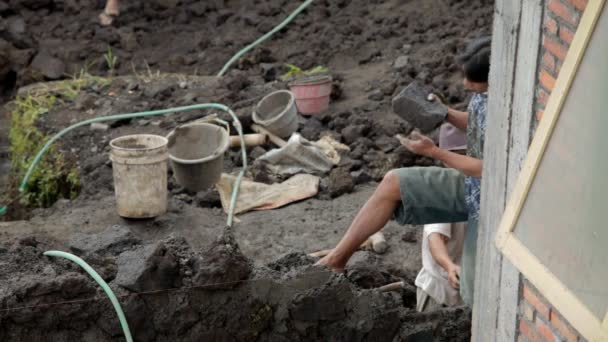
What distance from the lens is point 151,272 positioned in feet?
15.3

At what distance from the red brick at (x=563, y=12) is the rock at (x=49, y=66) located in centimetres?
896

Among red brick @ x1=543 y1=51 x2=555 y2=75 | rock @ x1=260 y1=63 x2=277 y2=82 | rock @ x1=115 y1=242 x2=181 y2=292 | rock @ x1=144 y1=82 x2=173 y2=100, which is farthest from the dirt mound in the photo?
rock @ x1=260 y1=63 x2=277 y2=82

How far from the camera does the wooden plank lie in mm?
4223

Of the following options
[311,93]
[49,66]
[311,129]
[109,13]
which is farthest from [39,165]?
[109,13]

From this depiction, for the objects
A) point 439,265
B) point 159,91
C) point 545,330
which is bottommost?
point 159,91

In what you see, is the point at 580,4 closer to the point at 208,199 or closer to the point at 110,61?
the point at 208,199

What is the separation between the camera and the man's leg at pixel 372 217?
18.1 feet

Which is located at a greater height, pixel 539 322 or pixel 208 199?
pixel 539 322

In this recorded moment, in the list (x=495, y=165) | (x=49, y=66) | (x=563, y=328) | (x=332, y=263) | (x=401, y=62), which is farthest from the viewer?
(x=49, y=66)

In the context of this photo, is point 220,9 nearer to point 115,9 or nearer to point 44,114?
point 115,9

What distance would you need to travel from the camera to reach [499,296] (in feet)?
14.5

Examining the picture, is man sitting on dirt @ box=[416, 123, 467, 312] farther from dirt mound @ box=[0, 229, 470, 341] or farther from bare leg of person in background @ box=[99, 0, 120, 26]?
bare leg of person in background @ box=[99, 0, 120, 26]

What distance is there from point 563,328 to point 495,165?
0.95m

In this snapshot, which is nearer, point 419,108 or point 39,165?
point 419,108
